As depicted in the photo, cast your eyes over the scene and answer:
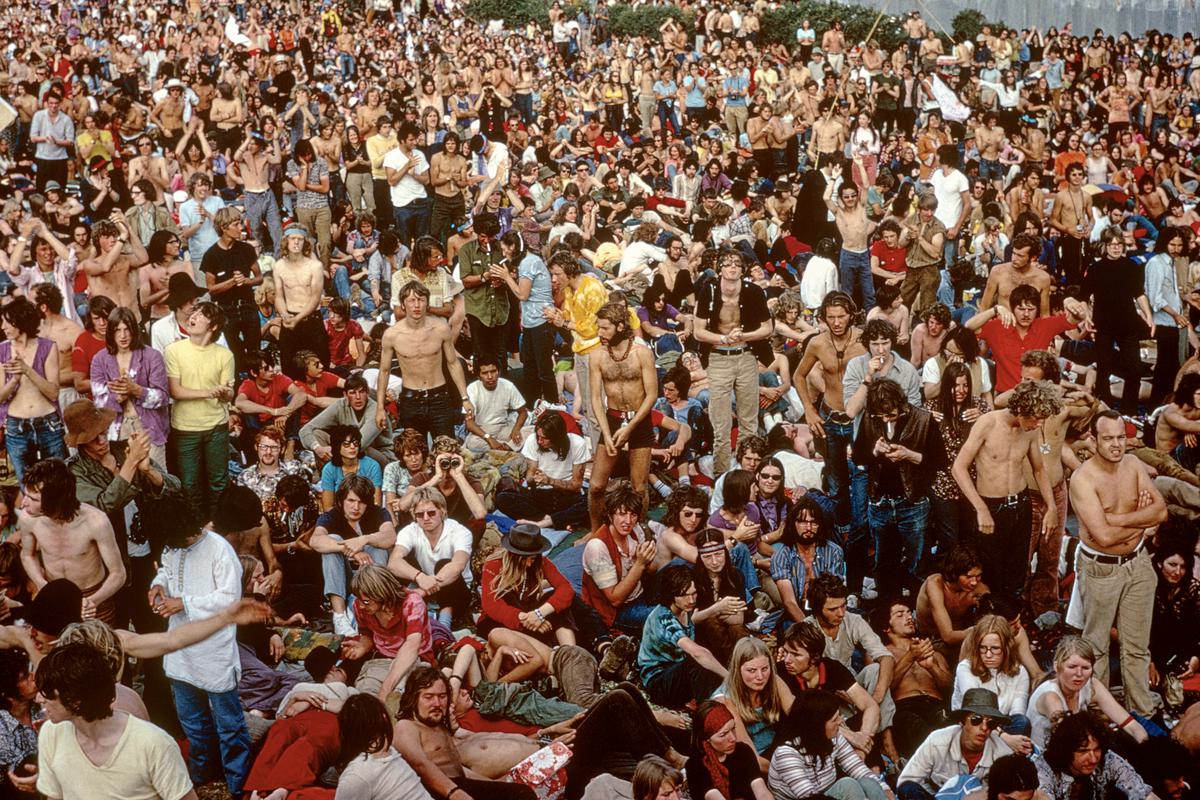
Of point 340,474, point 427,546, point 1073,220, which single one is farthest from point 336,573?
point 1073,220

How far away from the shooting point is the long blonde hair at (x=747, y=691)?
A: 5.82 meters

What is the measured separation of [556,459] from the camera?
871cm

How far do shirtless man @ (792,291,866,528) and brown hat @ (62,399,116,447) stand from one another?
4.02m

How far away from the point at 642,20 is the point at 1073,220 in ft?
54.4

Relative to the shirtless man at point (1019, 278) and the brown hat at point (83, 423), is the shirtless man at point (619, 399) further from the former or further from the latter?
the brown hat at point (83, 423)

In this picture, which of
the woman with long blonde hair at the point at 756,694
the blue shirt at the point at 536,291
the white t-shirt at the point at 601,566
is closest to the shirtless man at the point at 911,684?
the woman with long blonde hair at the point at 756,694

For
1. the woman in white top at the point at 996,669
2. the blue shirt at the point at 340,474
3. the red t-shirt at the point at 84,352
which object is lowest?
the blue shirt at the point at 340,474

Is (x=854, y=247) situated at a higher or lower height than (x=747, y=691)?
higher

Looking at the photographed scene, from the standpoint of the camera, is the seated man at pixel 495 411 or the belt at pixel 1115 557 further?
the seated man at pixel 495 411

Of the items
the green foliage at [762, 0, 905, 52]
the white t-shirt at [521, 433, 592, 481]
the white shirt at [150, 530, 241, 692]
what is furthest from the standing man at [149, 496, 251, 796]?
the green foliage at [762, 0, 905, 52]

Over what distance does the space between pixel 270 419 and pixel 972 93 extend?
14.4 metres

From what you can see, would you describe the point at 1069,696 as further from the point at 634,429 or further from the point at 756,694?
the point at 634,429

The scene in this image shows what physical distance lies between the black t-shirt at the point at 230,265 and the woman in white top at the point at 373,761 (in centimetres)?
565

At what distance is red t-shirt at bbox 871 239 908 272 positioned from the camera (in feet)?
37.2
